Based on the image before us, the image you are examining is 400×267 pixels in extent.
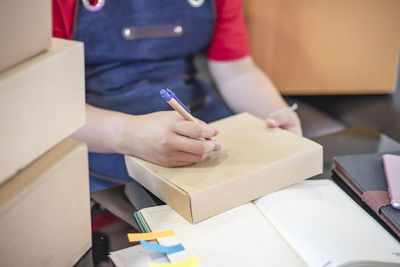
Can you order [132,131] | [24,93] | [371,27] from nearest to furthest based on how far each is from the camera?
[24,93] → [132,131] → [371,27]

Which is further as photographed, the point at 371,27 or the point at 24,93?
the point at 371,27

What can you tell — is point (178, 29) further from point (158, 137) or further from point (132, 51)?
point (158, 137)

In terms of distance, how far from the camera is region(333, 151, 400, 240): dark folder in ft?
2.08

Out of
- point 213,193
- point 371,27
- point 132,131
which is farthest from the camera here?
point 371,27

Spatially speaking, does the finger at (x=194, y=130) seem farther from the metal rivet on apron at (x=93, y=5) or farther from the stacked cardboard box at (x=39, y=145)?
the metal rivet on apron at (x=93, y=5)

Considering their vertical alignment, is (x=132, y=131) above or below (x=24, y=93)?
below

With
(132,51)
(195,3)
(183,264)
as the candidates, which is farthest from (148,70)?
(183,264)

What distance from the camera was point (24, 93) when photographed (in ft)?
1.58

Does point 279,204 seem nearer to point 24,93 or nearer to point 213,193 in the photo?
point 213,193

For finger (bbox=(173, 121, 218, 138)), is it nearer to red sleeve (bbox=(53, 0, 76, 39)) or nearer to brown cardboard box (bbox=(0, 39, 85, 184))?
brown cardboard box (bbox=(0, 39, 85, 184))

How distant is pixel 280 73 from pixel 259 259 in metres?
0.79

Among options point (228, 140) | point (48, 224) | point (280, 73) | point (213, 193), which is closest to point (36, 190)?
point (48, 224)

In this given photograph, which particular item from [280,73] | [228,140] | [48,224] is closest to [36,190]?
[48,224]

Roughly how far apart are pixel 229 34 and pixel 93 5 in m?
0.32
